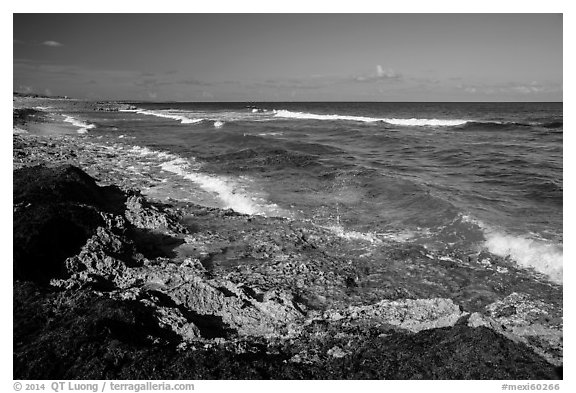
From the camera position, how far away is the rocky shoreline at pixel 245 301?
4.63 metres

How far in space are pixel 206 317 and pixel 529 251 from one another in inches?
326

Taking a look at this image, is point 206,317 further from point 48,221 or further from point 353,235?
point 353,235

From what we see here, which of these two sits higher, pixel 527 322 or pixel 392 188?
pixel 392 188

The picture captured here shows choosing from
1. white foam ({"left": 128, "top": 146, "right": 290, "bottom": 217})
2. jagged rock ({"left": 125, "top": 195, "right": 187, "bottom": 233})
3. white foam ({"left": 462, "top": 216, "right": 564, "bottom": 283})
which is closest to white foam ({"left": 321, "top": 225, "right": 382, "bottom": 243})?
white foam ({"left": 128, "top": 146, "right": 290, "bottom": 217})

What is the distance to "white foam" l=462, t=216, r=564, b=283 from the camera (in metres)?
8.97

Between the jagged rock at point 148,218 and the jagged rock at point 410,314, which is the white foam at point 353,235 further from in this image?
the jagged rock at point 148,218

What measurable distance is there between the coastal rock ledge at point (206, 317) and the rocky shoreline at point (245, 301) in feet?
0.08

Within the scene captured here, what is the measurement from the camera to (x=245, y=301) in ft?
22.1

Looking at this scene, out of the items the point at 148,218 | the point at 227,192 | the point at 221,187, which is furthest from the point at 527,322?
the point at 221,187

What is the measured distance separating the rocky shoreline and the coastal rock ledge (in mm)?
25

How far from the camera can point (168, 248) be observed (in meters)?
9.33

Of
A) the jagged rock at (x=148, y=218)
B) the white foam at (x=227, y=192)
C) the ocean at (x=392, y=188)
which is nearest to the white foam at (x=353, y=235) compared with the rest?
the ocean at (x=392, y=188)
